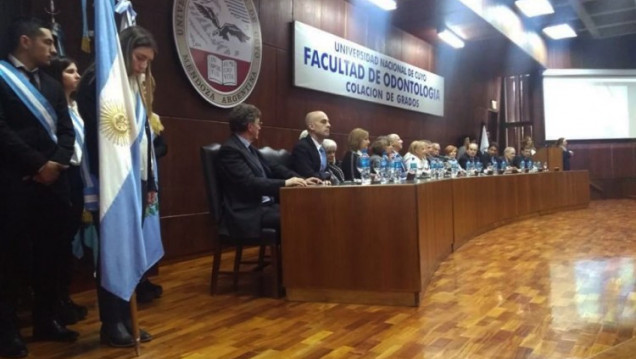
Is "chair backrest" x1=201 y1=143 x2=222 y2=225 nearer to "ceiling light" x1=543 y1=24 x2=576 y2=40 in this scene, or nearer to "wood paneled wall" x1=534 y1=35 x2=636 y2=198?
"ceiling light" x1=543 y1=24 x2=576 y2=40

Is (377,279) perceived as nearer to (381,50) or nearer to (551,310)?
(551,310)

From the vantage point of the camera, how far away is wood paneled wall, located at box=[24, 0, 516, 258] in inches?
150

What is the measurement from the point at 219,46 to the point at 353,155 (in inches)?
54.3

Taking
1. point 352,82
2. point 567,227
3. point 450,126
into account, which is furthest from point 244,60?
point 450,126

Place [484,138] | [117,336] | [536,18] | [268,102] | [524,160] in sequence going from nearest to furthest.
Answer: [117,336], [268,102], [524,160], [536,18], [484,138]

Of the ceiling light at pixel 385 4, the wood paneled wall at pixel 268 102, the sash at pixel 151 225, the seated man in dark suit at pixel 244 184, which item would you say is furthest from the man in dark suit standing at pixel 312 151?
the ceiling light at pixel 385 4

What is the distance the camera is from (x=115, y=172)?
73.8 inches

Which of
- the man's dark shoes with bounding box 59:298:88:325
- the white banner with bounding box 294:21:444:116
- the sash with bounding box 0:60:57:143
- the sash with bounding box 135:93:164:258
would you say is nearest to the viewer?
the sash with bounding box 0:60:57:143

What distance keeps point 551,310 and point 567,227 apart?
3574mm

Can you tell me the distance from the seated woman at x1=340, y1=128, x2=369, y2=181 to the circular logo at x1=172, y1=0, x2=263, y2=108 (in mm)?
996

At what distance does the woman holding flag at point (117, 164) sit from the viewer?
6.10 feet

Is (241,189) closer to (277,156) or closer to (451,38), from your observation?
(277,156)

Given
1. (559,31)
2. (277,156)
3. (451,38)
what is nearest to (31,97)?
(277,156)

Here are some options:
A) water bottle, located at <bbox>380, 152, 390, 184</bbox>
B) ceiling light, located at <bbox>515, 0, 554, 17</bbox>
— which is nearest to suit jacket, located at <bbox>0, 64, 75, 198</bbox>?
water bottle, located at <bbox>380, 152, 390, 184</bbox>
